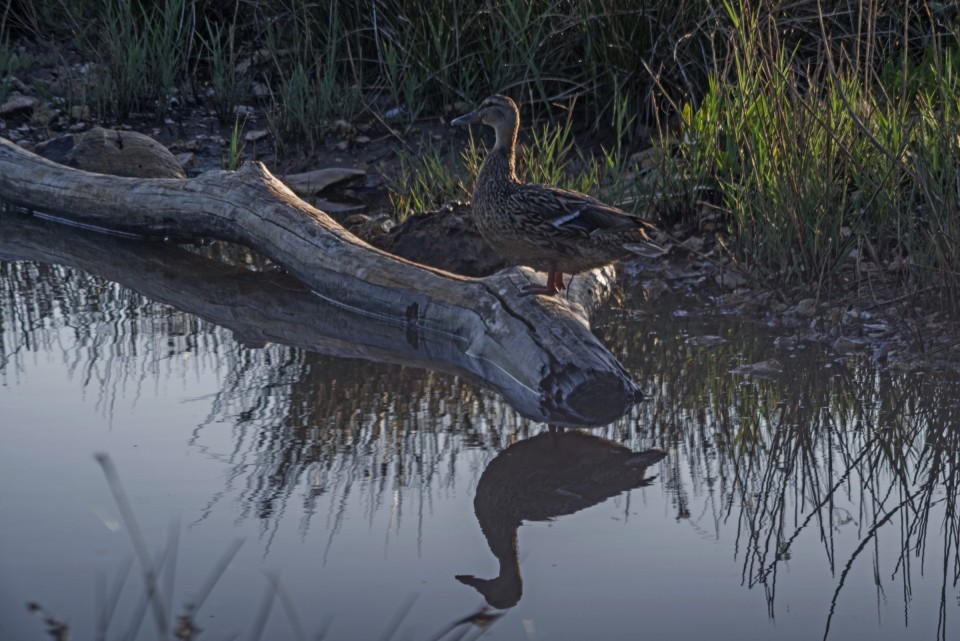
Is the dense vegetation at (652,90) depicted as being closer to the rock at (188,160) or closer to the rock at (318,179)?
the rock at (318,179)

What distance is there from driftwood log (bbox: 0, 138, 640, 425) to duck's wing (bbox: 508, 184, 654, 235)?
277mm

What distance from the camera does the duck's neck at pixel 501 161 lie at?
530 centimetres

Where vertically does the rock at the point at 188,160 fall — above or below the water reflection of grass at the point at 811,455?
above

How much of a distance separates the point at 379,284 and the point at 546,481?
82.2 inches

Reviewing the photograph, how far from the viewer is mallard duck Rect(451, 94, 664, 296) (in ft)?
16.2

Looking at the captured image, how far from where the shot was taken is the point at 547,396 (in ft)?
14.9

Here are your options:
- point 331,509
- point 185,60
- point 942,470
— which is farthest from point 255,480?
point 185,60

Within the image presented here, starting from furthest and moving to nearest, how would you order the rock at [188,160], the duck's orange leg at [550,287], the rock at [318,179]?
the rock at [188,160]
the rock at [318,179]
the duck's orange leg at [550,287]

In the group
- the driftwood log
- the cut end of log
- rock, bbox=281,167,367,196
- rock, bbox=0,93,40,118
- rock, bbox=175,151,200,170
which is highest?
rock, bbox=0,93,40,118

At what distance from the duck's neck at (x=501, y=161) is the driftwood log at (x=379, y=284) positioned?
1.36 feet

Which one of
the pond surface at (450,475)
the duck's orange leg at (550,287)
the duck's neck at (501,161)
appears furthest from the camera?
the duck's neck at (501,161)

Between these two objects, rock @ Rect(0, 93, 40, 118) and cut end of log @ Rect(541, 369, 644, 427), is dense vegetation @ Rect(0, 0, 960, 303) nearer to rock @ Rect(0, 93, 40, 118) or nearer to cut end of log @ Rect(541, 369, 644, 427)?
rock @ Rect(0, 93, 40, 118)

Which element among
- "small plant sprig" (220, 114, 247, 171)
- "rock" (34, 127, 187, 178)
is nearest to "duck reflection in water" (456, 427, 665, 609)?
"small plant sprig" (220, 114, 247, 171)

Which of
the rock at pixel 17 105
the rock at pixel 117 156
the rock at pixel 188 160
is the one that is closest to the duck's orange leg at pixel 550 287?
the rock at pixel 117 156
